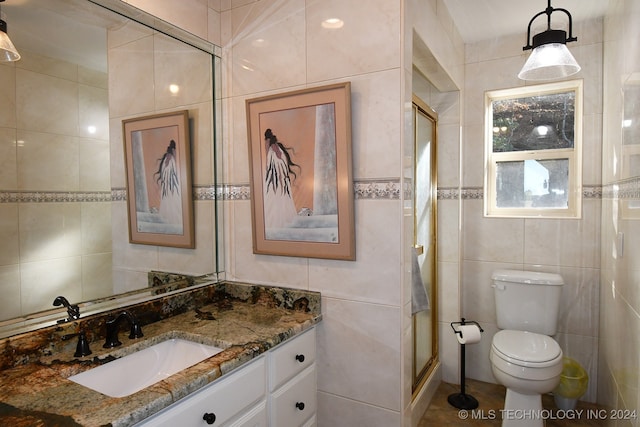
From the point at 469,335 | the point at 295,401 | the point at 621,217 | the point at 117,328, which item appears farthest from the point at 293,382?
the point at 621,217

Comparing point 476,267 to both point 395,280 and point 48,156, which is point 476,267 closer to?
point 395,280

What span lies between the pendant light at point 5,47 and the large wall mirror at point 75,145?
0.02 meters

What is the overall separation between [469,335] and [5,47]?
2705 mm

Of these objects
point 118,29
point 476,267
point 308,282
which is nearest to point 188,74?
point 118,29

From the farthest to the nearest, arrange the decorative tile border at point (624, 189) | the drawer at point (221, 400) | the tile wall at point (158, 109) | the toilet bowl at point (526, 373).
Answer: the toilet bowl at point (526, 373), the tile wall at point (158, 109), the decorative tile border at point (624, 189), the drawer at point (221, 400)

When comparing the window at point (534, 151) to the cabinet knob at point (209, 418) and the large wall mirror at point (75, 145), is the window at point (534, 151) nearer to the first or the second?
the large wall mirror at point (75, 145)

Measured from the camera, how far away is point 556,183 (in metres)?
2.66

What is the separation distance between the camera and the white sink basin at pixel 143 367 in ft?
4.01

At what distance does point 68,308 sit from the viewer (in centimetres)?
133

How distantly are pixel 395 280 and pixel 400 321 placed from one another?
17 cm


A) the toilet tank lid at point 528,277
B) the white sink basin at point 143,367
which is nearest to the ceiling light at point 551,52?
the toilet tank lid at point 528,277

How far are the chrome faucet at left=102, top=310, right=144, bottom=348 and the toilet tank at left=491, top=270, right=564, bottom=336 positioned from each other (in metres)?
2.23

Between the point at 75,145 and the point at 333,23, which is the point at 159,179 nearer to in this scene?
the point at 75,145

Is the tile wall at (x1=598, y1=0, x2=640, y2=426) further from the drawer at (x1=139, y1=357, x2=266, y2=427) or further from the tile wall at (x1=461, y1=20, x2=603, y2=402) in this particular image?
the drawer at (x1=139, y1=357, x2=266, y2=427)
